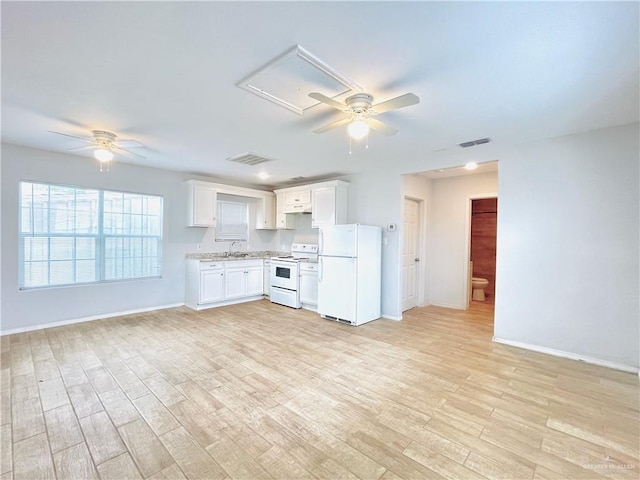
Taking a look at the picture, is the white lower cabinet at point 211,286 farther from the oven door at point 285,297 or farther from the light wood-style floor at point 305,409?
the light wood-style floor at point 305,409

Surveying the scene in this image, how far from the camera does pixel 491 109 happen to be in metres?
2.67

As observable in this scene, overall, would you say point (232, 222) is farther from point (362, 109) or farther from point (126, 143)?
point (362, 109)

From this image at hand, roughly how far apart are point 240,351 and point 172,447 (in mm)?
1563

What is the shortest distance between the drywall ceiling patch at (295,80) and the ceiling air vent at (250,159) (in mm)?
1866

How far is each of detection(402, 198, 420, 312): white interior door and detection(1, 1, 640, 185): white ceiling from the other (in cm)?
222

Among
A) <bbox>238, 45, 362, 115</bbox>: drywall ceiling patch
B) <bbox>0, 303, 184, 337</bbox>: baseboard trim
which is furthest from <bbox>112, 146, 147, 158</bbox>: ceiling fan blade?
<bbox>0, 303, 184, 337</bbox>: baseboard trim

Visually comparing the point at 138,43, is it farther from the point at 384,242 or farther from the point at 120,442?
the point at 384,242

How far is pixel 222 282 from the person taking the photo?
18.2ft

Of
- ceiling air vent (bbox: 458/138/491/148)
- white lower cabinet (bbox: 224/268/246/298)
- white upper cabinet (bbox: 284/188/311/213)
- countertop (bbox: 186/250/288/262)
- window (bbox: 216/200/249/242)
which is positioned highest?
ceiling air vent (bbox: 458/138/491/148)

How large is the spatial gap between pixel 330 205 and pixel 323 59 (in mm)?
3549

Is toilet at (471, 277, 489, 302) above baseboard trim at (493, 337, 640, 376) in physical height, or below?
above

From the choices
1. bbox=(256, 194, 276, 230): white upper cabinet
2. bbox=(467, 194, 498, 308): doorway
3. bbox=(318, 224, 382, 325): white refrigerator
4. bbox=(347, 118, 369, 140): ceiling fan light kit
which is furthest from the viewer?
bbox=(467, 194, 498, 308): doorway

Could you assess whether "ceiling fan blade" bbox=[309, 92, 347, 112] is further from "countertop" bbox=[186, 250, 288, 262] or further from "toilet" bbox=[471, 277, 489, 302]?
"toilet" bbox=[471, 277, 489, 302]

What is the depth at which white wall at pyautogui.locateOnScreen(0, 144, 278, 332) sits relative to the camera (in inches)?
155
